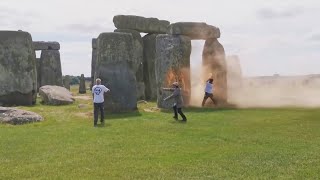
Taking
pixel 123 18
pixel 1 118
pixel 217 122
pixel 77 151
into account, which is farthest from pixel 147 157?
pixel 123 18

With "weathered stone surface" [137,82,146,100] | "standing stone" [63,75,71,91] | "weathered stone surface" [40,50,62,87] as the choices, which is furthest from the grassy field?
"standing stone" [63,75,71,91]

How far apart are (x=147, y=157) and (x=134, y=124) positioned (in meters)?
5.80

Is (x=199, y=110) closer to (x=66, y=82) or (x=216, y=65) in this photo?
(x=216, y=65)

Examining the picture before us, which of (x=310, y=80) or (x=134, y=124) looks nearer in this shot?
(x=134, y=124)

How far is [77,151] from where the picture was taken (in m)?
12.1

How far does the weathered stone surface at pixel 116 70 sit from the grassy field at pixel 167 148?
6.45 ft

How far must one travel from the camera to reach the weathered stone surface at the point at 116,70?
2081cm

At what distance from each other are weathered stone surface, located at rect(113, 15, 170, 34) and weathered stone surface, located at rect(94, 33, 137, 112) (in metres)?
8.36

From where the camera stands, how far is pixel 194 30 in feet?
78.0

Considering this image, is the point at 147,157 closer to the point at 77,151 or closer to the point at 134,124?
the point at 77,151

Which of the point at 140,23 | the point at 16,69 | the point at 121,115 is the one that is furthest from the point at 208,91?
the point at 16,69

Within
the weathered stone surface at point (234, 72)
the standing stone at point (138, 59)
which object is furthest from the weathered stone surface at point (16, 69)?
Answer: the weathered stone surface at point (234, 72)

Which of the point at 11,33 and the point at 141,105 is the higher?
the point at 11,33

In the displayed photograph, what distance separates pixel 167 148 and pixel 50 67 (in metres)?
28.3
